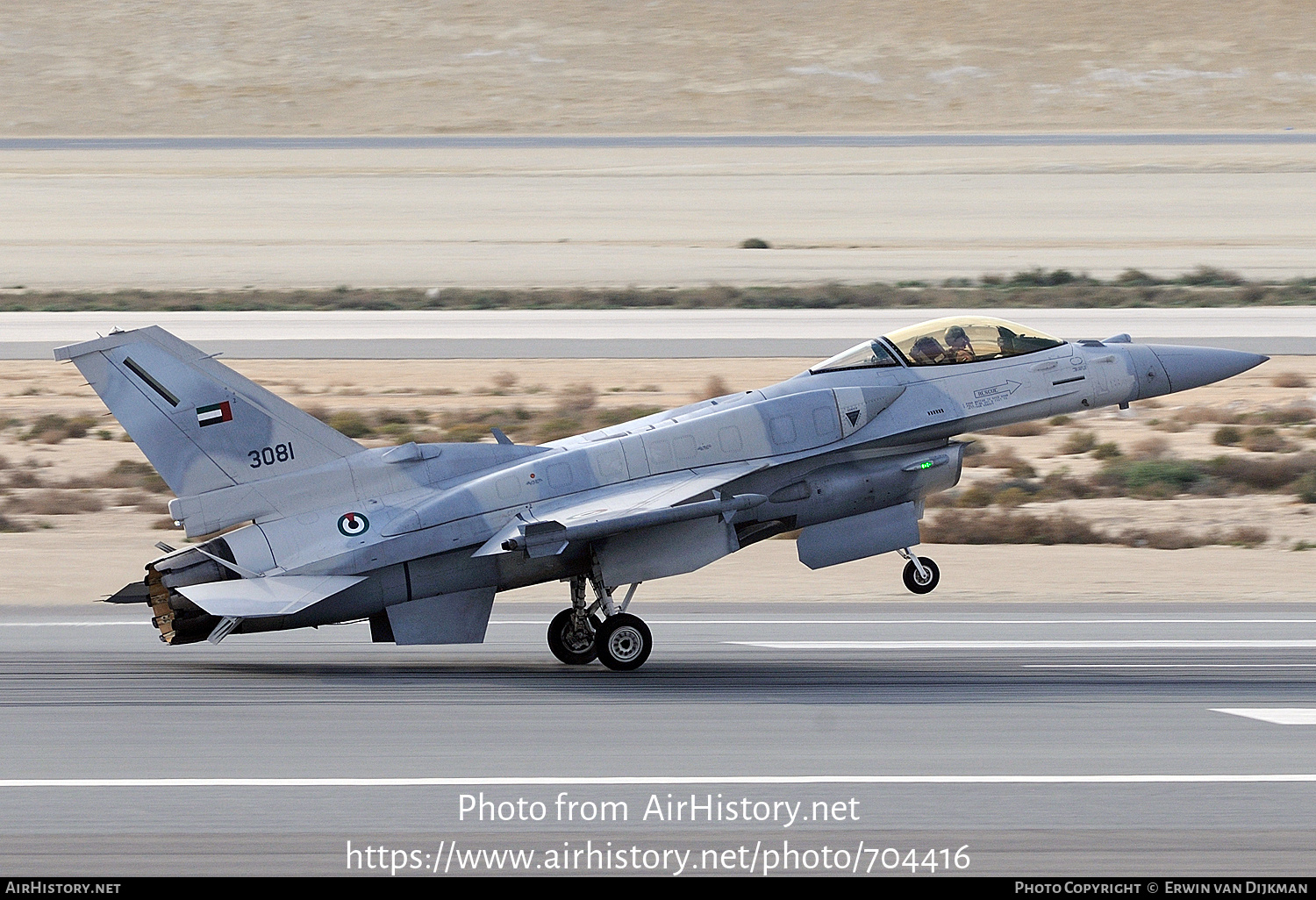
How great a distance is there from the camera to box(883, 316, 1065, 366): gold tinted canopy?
1529cm

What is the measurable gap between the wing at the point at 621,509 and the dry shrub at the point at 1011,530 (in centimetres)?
823

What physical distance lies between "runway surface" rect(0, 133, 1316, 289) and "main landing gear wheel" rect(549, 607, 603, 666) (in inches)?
1388

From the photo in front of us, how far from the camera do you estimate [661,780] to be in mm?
10984

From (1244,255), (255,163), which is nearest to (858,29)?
(255,163)

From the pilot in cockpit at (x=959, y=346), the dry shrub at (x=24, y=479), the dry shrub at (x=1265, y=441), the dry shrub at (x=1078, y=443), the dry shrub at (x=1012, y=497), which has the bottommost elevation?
the dry shrub at (x=1012, y=497)

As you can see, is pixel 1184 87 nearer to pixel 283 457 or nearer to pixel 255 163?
pixel 255 163

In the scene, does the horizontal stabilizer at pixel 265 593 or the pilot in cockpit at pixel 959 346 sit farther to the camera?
the pilot in cockpit at pixel 959 346

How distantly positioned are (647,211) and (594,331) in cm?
2878

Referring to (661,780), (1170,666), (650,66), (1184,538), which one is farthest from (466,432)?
(650,66)

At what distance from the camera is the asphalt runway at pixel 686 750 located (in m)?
9.66

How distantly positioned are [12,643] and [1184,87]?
352ft

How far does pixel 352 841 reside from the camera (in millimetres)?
9773

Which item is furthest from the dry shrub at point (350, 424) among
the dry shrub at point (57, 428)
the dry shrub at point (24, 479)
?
the dry shrub at point (24, 479)

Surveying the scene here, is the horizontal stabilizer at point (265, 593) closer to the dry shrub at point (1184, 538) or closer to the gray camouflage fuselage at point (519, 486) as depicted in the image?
the gray camouflage fuselage at point (519, 486)
